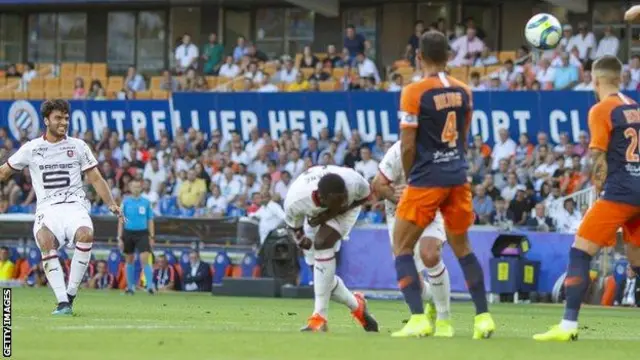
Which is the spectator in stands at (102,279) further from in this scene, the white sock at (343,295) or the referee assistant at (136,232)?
the white sock at (343,295)

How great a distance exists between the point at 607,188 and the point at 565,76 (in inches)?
751

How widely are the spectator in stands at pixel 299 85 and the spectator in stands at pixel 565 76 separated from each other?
19.7ft

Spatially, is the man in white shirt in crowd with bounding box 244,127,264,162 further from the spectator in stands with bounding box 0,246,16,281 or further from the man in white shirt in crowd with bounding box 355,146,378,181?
the spectator in stands with bounding box 0,246,16,281

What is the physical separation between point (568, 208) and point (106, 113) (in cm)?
1370

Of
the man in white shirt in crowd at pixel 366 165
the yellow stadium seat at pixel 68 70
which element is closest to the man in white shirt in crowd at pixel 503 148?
the man in white shirt in crowd at pixel 366 165

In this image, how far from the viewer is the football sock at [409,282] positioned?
12.5m

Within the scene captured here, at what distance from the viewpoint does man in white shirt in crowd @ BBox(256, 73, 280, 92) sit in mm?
35109

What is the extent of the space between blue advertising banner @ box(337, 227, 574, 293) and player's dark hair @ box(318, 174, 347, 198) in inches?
502

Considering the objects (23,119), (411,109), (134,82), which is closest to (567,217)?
(134,82)

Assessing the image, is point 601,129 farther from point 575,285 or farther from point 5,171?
point 5,171

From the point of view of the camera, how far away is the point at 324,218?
45.0 feet

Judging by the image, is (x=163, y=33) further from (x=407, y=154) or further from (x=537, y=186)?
(x=407, y=154)

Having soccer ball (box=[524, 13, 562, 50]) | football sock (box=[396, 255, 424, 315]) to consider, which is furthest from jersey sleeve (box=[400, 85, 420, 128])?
soccer ball (box=[524, 13, 562, 50])

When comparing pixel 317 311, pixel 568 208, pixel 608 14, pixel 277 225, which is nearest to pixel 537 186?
pixel 568 208
